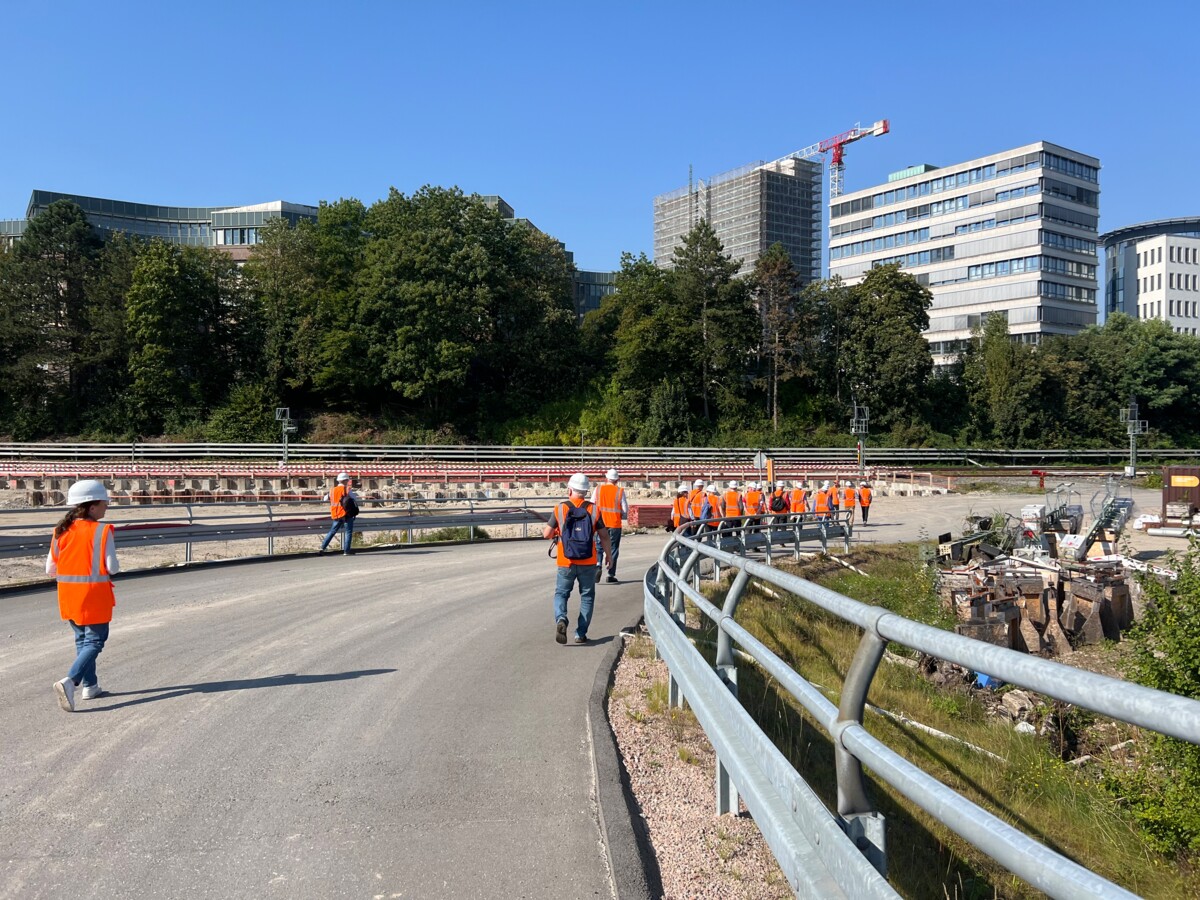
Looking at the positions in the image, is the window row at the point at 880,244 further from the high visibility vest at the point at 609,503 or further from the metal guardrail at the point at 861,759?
the metal guardrail at the point at 861,759

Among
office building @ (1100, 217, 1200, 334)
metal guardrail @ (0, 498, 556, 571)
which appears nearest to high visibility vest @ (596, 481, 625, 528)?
metal guardrail @ (0, 498, 556, 571)

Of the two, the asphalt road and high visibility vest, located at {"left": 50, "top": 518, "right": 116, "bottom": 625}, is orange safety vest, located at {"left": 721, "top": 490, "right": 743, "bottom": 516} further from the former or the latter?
high visibility vest, located at {"left": 50, "top": 518, "right": 116, "bottom": 625}

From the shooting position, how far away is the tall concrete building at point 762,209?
144m

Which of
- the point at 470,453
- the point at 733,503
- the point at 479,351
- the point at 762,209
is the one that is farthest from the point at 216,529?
the point at 762,209

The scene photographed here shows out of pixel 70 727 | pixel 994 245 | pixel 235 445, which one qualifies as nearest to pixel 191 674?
pixel 70 727

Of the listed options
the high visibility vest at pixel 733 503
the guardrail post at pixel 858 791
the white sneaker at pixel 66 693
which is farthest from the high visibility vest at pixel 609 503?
the guardrail post at pixel 858 791

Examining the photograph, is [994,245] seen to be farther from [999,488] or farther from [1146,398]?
[999,488]

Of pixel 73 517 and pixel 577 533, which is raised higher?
pixel 73 517

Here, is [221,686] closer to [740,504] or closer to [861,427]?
[740,504]

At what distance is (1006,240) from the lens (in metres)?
84.0

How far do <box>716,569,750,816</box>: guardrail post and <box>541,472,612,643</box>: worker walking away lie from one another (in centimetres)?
420

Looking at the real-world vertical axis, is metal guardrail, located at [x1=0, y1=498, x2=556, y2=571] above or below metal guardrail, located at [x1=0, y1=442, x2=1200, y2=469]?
below

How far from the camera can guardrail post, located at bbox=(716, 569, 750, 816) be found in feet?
15.2

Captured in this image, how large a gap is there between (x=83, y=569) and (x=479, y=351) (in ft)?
176
